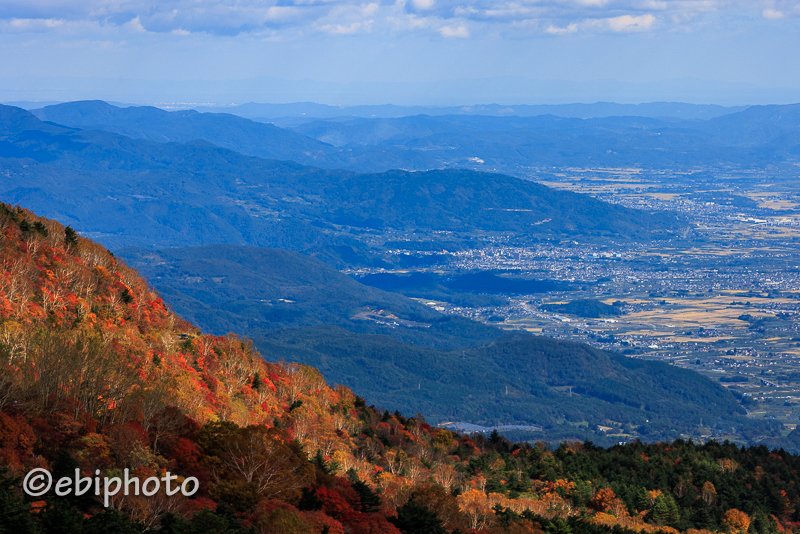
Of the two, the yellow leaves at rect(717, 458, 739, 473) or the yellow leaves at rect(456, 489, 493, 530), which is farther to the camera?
the yellow leaves at rect(717, 458, 739, 473)

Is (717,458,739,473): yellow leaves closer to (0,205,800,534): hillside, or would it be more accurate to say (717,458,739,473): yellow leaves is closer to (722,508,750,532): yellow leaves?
(0,205,800,534): hillside

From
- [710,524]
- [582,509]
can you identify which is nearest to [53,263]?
[582,509]

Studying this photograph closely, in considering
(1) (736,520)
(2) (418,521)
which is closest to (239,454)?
(2) (418,521)

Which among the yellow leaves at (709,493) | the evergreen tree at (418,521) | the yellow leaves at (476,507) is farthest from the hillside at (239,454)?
the yellow leaves at (709,493)

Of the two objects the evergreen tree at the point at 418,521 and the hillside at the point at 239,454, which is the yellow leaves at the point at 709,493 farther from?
the evergreen tree at the point at 418,521

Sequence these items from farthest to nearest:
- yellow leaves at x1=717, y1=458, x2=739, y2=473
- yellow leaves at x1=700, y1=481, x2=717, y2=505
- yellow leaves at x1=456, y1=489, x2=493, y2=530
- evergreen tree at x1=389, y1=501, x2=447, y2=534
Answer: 1. yellow leaves at x1=717, y1=458, x2=739, y2=473
2. yellow leaves at x1=700, y1=481, x2=717, y2=505
3. yellow leaves at x1=456, y1=489, x2=493, y2=530
4. evergreen tree at x1=389, y1=501, x2=447, y2=534

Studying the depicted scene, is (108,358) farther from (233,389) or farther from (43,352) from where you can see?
(233,389)

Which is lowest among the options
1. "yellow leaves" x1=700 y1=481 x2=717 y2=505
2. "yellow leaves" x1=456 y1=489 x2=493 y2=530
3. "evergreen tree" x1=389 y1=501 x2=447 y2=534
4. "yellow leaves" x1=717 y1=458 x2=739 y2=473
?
"yellow leaves" x1=717 y1=458 x2=739 y2=473

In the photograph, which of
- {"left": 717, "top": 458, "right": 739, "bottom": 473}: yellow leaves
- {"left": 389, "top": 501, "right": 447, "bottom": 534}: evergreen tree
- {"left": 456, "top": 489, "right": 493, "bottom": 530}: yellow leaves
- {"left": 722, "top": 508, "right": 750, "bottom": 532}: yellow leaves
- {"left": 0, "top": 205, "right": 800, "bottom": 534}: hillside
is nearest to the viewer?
{"left": 0, "top": 205, "right": 800, "bottom": 534}: hillside

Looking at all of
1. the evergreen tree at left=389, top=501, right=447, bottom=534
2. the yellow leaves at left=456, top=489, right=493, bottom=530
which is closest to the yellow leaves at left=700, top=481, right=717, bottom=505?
the yellow leaves at left=456, top=489, right=493, bottom=530

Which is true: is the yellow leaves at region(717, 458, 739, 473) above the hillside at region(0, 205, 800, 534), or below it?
below
